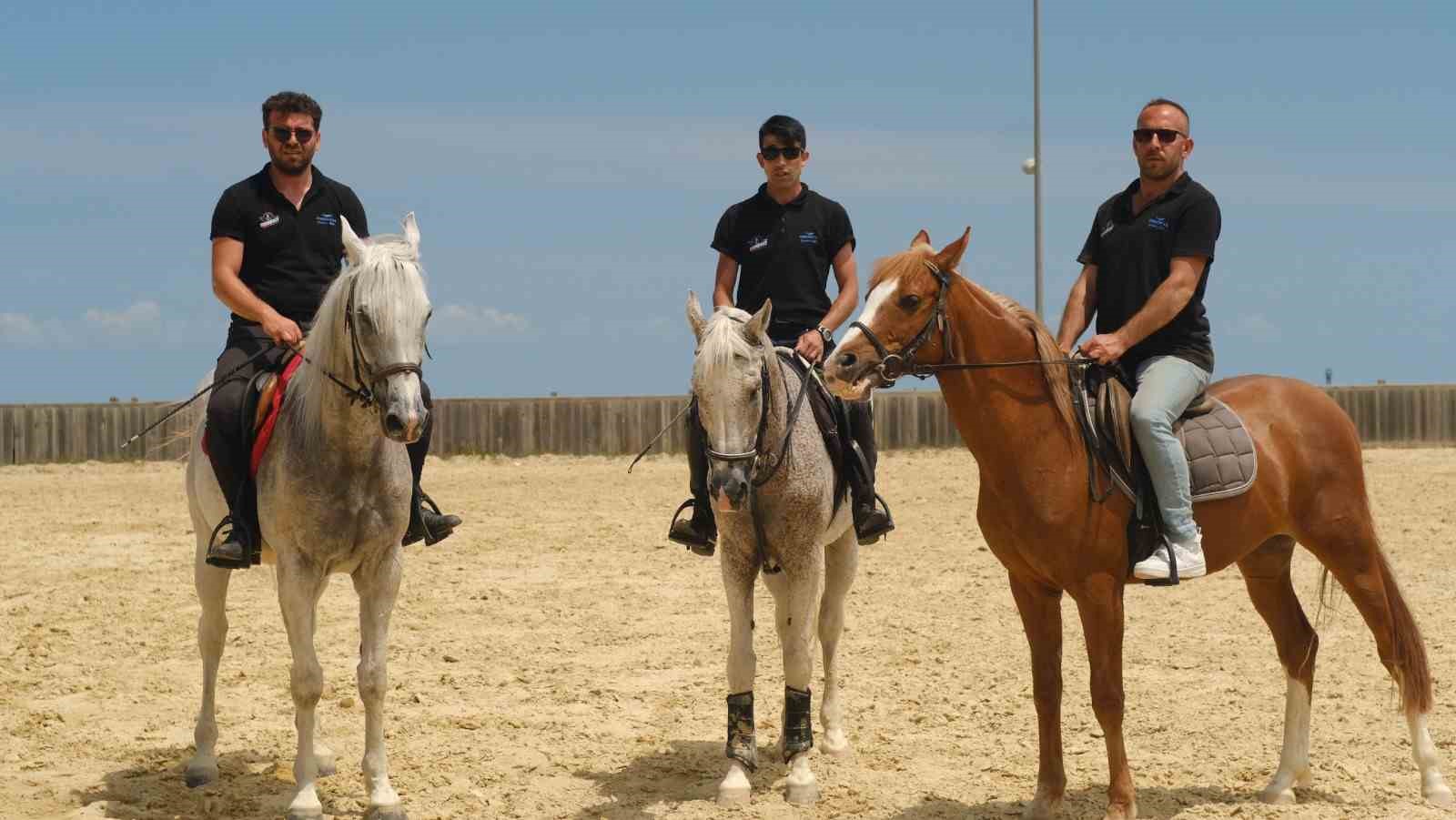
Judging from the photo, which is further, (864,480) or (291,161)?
(864,480)

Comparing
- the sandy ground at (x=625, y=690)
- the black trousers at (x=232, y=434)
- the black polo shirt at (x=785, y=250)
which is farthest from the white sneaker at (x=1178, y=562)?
the black trousers at (x=232, y=434)

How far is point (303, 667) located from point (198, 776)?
115 centimetres

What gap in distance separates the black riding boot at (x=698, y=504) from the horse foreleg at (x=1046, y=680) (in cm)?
150

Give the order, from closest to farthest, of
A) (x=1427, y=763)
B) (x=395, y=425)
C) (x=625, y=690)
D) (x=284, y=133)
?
1. (x=395, y=425)
2. (x=1427, y=763)
3. (x=284, y=133)
4. (x=625, y=690)

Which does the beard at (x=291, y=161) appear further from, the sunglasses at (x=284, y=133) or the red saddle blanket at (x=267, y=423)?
the red saddle blanket at (x=267, y=423)

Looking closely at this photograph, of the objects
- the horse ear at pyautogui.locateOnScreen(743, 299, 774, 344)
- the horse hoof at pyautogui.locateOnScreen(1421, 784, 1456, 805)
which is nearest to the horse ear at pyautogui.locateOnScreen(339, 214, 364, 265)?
the horse ear at pyautogui.locateOnScreen(743, 299, 774, 344)

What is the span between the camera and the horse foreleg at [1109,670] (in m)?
5.65

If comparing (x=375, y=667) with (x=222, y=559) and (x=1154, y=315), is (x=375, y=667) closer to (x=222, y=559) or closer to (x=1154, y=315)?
(x=222, y=559)

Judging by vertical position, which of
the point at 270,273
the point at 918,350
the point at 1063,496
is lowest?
the point at 1063,496

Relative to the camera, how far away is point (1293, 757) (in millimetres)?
6391

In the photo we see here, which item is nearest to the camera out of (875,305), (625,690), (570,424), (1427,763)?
(875,305)

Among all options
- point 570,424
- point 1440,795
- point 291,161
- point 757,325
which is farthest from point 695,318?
point 570,424

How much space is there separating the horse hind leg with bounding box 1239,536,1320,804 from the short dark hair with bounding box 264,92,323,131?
15.2 ft

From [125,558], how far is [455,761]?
7.70 m
